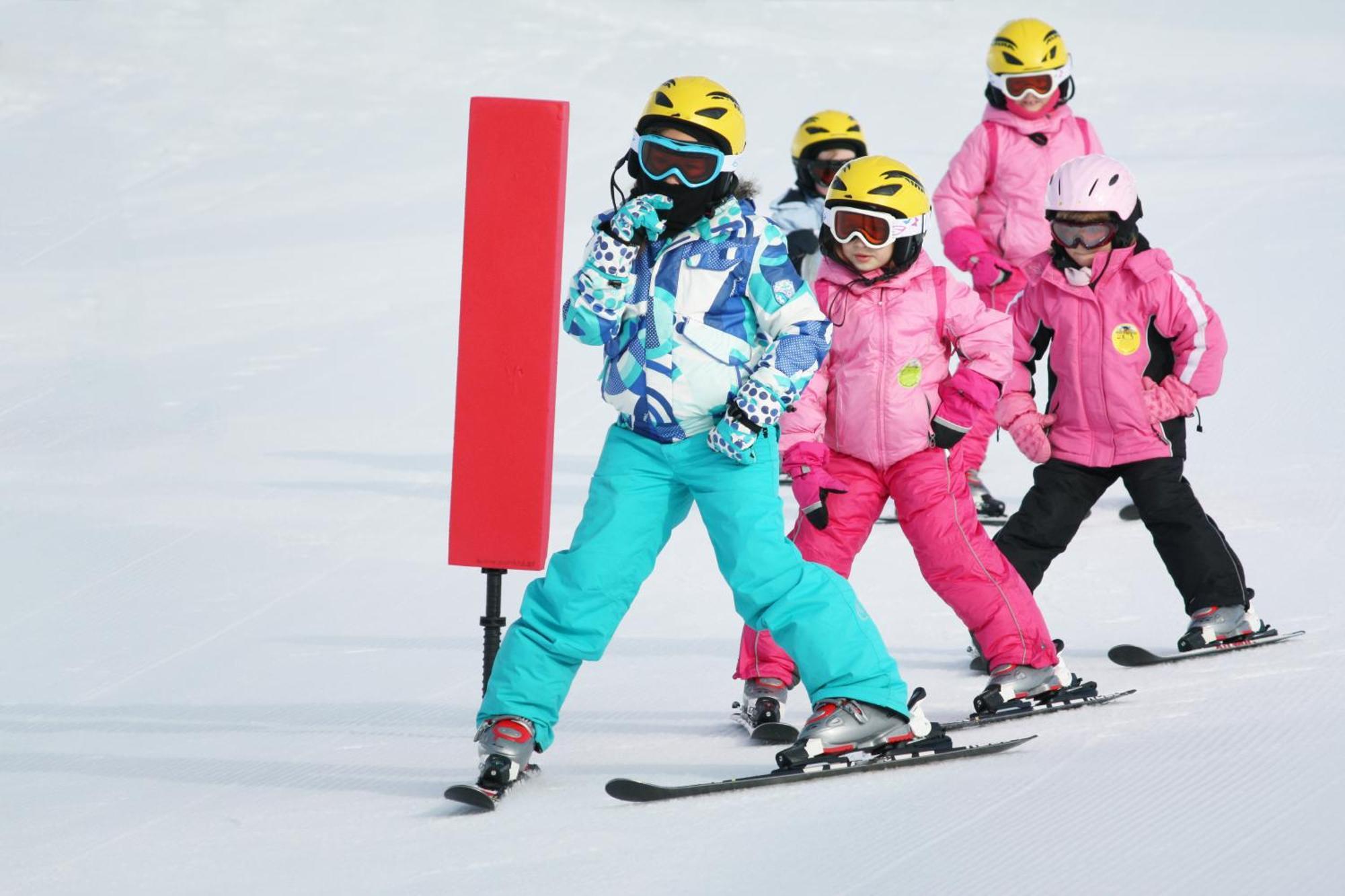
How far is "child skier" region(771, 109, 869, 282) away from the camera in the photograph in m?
8.83

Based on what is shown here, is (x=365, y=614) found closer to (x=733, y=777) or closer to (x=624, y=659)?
(x=624, y=659)

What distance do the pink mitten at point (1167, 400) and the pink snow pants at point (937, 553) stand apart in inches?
31.0

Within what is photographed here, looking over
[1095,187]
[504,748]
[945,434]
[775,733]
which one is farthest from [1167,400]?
[504,748]

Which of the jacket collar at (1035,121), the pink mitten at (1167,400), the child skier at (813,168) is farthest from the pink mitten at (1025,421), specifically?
the child skier at (813,168)

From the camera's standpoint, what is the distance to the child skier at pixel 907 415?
5.65 metres

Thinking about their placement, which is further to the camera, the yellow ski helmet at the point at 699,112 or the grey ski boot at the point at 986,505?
the grey ski boot at the point at 986,505

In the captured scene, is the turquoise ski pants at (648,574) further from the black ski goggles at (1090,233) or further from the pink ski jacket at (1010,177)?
the pink ski jacket at (1010,177)

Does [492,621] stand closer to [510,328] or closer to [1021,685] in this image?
[510,328]

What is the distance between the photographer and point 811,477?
5.49 m

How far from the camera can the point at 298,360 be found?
1262 cm

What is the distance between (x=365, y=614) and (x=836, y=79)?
19.4 m

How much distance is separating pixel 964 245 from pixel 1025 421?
1.79 m

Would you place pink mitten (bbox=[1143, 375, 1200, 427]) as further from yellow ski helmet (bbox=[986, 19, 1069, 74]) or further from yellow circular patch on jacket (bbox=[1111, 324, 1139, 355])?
yellow ski helmet (bbox=[986, 19, 1069, 74])

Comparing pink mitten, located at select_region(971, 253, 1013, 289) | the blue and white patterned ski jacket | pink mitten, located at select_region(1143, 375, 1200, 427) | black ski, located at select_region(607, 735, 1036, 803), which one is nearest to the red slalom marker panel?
the blue and white patterned ski jacket
